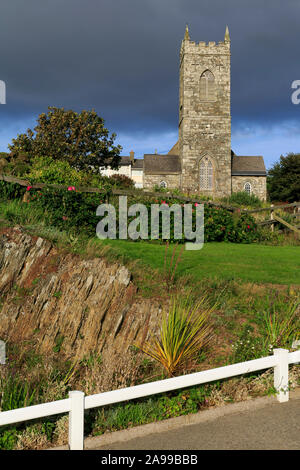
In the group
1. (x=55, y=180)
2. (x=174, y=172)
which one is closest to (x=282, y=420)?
(x=55, y=180)

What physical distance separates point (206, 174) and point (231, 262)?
37.7 m

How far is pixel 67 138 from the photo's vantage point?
3912 cm

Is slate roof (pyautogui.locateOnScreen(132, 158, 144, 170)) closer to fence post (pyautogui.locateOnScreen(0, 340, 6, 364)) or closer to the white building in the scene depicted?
the white building

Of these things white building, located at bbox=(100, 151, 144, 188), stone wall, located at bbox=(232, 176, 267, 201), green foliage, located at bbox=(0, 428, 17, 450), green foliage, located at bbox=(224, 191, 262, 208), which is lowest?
green foliage, located at bbox=(0, 428, 17, 450)

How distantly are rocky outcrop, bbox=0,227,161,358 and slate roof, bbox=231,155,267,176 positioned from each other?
4386 cm

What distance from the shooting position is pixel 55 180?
15.1 metres

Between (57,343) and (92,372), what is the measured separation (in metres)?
1.20

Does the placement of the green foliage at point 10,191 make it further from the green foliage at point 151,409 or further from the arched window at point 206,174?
the arched window at point 206,174

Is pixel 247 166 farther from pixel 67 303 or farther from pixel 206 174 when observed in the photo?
pixel 67 303

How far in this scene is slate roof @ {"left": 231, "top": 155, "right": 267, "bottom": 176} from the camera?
49.4m

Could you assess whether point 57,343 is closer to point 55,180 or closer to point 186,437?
point 186,437

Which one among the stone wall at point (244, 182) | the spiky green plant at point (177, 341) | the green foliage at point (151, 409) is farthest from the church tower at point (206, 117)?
the green foliage at point (151, 409)

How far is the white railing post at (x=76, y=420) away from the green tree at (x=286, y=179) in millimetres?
52130

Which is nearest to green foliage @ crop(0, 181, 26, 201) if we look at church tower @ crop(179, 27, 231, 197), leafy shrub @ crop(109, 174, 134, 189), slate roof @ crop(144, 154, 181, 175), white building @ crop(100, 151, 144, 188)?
leafy shrub @ crop(109, 174, 134, 189)
